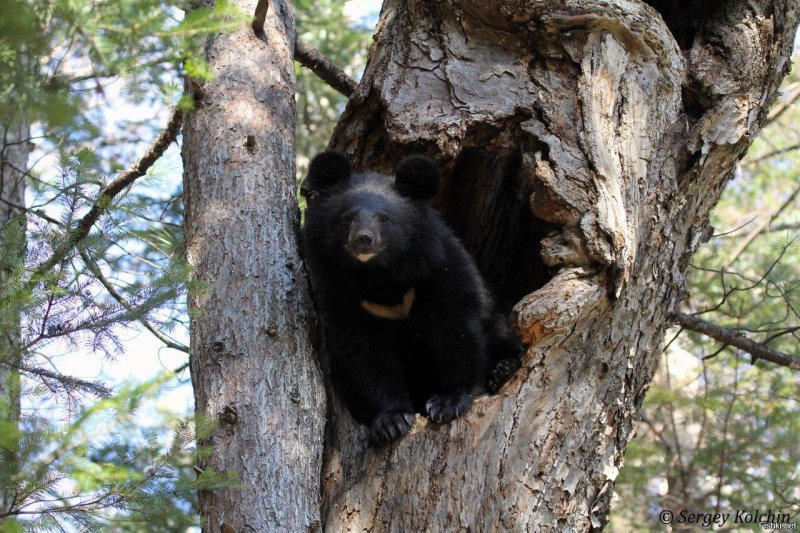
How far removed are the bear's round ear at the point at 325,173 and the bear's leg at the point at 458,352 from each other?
1173mm

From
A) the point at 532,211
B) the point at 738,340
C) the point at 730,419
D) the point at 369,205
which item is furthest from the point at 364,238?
the point at 730,419

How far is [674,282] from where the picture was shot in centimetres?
529

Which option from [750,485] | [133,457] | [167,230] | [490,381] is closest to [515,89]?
[490,381]

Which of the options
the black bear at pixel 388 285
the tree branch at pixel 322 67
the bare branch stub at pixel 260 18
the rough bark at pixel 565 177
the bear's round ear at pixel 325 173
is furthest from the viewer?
the tree branch at pixel 322 67

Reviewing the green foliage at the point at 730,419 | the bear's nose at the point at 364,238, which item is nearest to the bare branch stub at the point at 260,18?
the bear's nose at the point at 364,238

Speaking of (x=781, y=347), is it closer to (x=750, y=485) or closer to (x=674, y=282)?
(x=750, y=485)

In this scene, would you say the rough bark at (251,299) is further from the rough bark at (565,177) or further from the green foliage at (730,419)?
the green foliage at (730,419)

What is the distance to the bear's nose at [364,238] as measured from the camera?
5301mm

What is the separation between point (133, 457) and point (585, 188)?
2856mm

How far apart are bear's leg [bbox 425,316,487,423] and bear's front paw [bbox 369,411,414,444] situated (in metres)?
0.42

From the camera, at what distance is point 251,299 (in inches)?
192

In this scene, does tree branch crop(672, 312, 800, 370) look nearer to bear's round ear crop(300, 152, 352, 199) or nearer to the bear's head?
the bear's head

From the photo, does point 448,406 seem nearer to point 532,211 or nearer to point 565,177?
point 532,211

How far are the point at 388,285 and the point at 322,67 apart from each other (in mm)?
2445
